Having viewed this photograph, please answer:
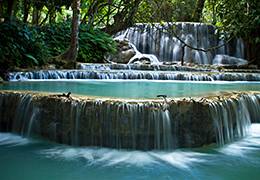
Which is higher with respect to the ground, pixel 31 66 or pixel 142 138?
Answer: pixel 31 66

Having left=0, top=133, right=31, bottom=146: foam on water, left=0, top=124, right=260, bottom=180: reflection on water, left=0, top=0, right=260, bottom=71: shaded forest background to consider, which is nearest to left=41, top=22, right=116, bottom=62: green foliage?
left=0, top=0, right=260, bottom=71: shaded forest background

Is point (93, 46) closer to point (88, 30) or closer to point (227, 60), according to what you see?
point (88, 30)

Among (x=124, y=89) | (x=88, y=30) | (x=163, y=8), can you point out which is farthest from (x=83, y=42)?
(x=124, y=89)

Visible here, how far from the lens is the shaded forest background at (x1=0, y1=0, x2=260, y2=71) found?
834cm

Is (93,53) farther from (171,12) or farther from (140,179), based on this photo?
(140,179)

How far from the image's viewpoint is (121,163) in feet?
13.1

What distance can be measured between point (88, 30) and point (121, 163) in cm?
1098

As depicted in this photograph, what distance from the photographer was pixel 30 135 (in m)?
4.86

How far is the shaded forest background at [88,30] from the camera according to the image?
328 inches

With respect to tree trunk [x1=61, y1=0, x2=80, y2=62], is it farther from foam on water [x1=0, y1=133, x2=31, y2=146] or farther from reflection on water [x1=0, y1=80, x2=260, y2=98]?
foam on water [x1=0, y1=133, x2=31, y2=146]

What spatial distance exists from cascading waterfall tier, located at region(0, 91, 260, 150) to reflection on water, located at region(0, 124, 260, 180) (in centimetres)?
12

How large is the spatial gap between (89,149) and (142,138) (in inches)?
27.0

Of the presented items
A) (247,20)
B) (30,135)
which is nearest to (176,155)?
(30,135)

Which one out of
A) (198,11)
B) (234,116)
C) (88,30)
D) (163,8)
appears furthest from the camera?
(198,11)
